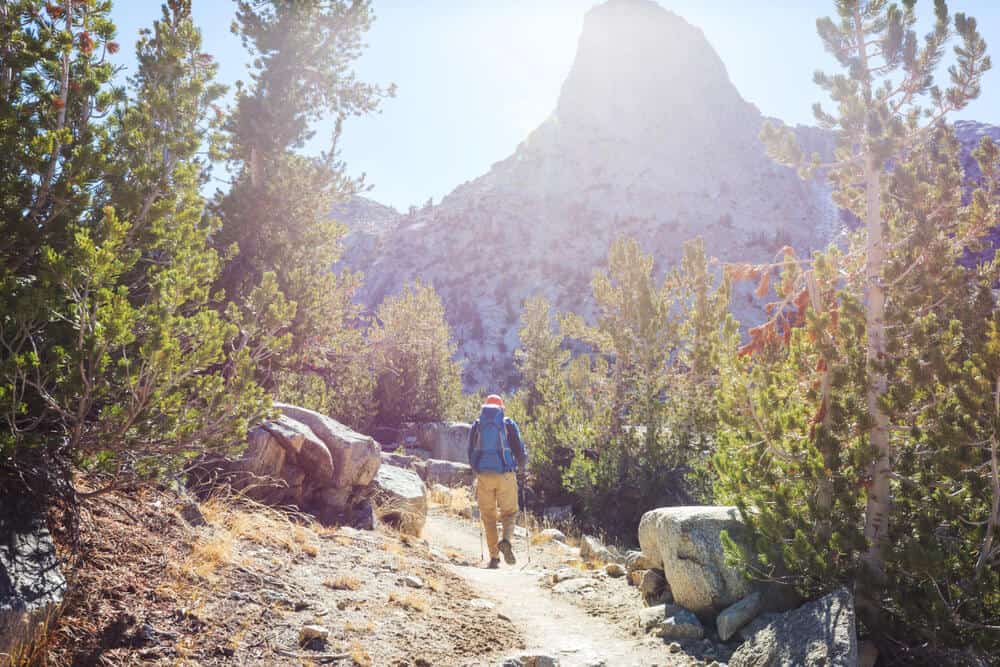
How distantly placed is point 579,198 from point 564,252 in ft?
39.3

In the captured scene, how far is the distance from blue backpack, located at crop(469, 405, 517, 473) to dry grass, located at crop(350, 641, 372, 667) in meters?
4.29

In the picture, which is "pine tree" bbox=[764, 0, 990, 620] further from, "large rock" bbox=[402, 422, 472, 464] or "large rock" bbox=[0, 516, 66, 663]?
"large rock" bbox=[402, 422, 472, 464]

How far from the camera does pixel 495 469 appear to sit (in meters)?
8.42

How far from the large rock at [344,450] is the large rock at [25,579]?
4.57 metres

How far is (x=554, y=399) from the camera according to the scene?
1450 centimetres

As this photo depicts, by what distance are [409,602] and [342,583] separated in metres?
0.66

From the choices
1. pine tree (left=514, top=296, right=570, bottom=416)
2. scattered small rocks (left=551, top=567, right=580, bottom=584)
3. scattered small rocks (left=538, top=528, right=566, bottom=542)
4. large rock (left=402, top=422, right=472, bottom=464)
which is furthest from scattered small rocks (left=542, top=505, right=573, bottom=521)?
pine tree (left=514, top=296, right=570, bottom=416)

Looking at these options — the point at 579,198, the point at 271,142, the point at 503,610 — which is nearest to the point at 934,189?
the point at 503,610

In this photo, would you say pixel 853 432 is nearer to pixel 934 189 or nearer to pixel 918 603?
pixel 918 603

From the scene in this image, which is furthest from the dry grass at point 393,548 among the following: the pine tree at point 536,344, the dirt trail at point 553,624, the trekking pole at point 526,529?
the pine tree at point 536,344

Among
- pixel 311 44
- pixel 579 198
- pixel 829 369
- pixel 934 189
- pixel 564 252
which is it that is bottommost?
pixel 829 369

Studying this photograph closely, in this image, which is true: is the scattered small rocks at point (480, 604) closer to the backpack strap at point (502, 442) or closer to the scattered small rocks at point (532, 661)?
the scattered small rocks at point (532, 661)

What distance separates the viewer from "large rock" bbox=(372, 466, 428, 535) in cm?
898

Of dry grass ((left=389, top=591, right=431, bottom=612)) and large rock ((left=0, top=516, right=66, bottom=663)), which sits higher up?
Result: large rock ((left=0, top=516, right=66, bottom=663))
